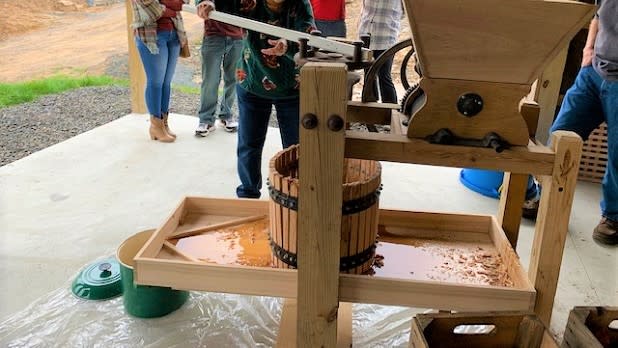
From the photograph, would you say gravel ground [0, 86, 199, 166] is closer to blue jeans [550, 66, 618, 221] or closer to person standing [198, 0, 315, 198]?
person standing [198, 0, 315, 198]

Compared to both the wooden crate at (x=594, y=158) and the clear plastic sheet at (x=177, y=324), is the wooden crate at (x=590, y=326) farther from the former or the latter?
the wooden crate at (x=594, y=158)

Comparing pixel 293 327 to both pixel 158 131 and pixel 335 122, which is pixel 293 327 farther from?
pixel 158 131

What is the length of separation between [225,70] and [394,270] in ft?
10.9

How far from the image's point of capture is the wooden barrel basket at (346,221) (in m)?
1.48

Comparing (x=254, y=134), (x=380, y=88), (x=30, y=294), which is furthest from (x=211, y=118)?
(x=30, y=294)

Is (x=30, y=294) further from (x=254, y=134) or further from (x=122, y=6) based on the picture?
(x=122, y=6)

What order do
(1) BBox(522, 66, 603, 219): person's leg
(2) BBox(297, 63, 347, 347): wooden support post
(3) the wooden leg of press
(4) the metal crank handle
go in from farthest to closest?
1. (1) BBox(522, 66, 603, 219): person's leg
2. (3) the wooden leg of press
3. (4) the metal crank handle
4. (2) BBox(297, 63, 347, 347): wooden support post

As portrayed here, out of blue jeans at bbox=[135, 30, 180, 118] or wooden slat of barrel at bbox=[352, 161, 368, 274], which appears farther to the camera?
blue jeans at bbox=[135, 30, 180, 118]

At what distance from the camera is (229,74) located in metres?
4.57

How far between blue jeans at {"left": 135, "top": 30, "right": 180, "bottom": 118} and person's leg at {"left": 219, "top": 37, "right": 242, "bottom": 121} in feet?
1.41

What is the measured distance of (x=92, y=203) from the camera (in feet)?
10.4

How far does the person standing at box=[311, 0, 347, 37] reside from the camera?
4512 millimetres

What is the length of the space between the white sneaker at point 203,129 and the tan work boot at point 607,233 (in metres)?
2.97

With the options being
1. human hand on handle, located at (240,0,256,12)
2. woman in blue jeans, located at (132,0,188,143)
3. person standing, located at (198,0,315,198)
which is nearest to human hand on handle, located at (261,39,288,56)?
person standing, located at (198,0,315,198)
